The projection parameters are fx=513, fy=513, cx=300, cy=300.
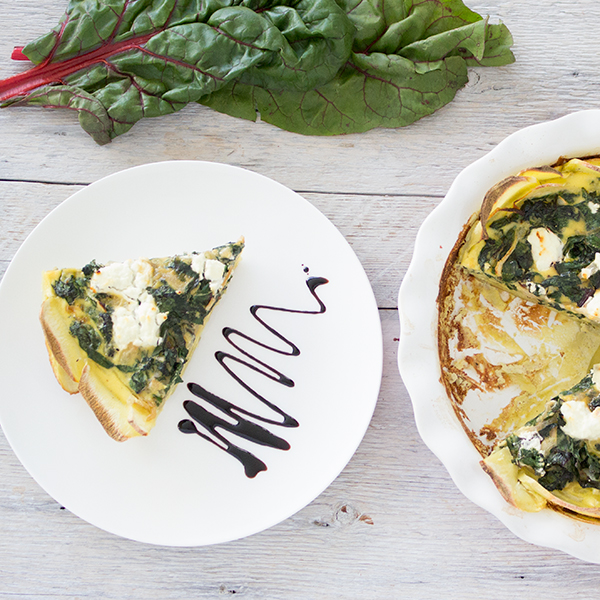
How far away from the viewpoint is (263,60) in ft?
7.32

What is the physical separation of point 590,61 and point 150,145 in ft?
7.03

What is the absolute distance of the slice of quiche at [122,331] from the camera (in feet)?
6.79

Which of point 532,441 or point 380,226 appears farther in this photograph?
point 380,226

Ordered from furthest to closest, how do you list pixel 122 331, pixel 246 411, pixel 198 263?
pixel 246 411, pixel 198 263, pixel 122 331

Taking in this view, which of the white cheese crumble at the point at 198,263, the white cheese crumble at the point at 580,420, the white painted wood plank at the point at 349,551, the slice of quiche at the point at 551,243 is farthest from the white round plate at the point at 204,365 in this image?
the white cheese crumble at the point at 580,420

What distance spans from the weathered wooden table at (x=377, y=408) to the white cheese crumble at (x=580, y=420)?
24.6 inches

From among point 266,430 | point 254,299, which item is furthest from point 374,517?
point 254,299

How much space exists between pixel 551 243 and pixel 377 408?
→ 1.05m

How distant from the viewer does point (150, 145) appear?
8.05ft

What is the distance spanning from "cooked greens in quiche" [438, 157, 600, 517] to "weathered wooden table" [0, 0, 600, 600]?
311 mm

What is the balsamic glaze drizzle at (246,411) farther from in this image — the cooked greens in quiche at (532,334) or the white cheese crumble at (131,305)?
the cooked greens in quiche at (532,334)

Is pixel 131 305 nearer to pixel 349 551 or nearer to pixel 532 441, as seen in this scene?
pixel 349 551

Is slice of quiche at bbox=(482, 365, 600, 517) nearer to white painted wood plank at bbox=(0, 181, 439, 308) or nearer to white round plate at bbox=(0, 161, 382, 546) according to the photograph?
white round plate at bbox=(0, 161, 382, 546)

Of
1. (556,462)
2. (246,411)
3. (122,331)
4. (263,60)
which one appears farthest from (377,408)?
(263,60)
